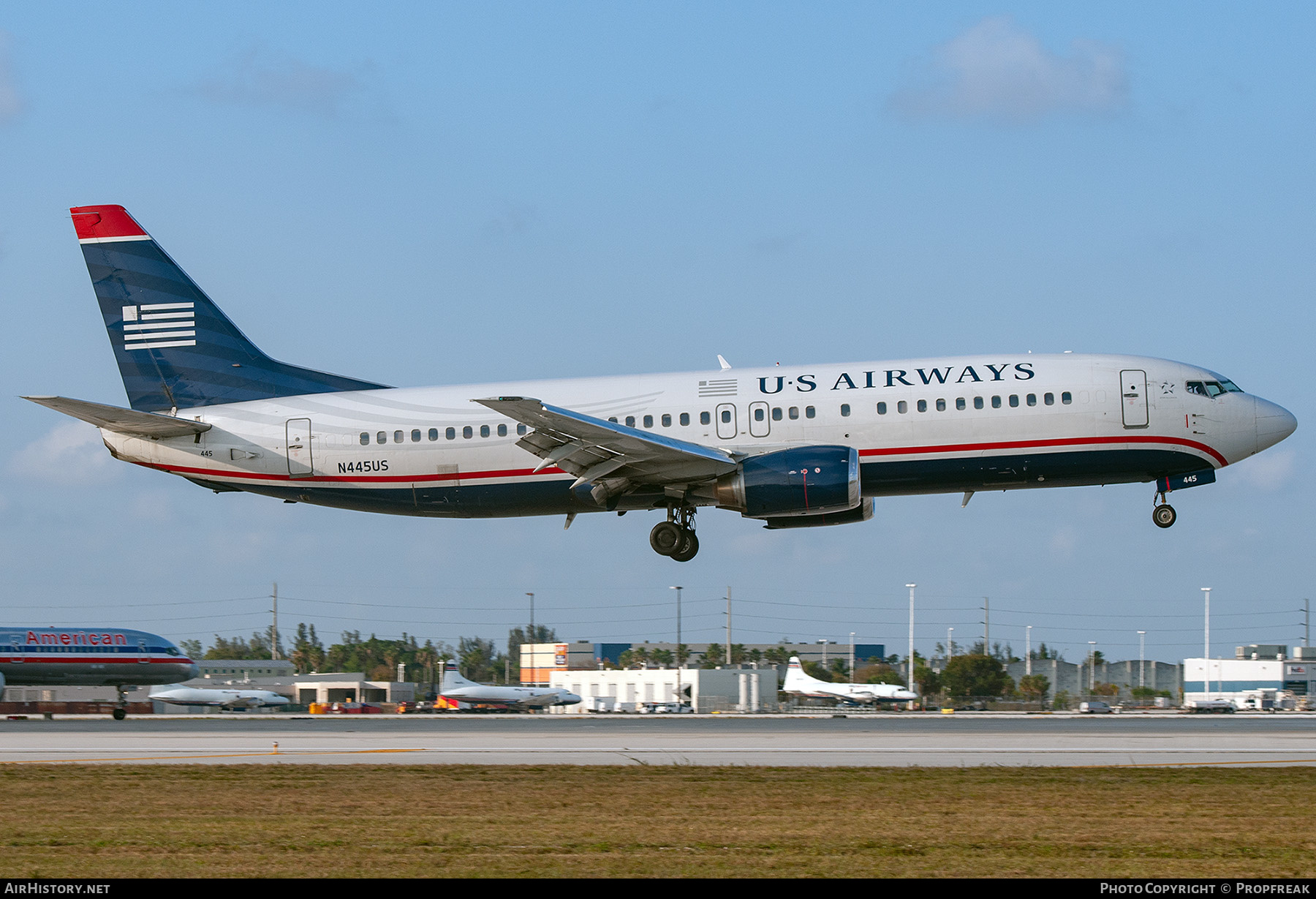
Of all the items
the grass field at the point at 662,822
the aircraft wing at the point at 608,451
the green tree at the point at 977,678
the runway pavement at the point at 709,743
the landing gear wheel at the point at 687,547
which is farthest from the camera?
the green tree at the point at 977,678

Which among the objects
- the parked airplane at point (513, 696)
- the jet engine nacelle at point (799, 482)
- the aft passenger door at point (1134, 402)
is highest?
the aft passenger door at point (1134, 402)

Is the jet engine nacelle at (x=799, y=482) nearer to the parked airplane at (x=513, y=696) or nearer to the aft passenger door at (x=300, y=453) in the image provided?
the aft passenger door at (x=300, y=453)

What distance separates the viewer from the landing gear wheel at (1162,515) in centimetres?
3412

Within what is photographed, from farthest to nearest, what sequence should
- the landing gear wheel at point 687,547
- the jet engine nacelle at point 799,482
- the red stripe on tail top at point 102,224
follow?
the red stripe on tail top at point 102,224 < the landing gear wheel at point 687,547 < the jet engine nacelle at point 799,482

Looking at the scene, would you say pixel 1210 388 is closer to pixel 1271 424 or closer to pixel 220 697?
pixel 1271 424

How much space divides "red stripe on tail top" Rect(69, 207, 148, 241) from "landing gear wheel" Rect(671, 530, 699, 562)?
18.8 m

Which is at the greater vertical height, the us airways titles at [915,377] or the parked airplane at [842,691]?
the us airways titles at [915,377]

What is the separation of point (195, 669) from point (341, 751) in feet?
158

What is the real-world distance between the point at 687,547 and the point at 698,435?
3.37 metres

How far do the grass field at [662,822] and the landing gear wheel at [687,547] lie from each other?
12885 millimetres

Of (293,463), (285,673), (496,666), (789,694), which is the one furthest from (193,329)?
(496,666)

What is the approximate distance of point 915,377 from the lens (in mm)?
33594

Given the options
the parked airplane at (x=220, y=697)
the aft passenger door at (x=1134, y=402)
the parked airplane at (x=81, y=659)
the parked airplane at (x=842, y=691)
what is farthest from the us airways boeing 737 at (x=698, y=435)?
the parked airplane at (x=842, y=691)

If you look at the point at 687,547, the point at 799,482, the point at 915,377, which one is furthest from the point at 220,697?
the point at 915,377
